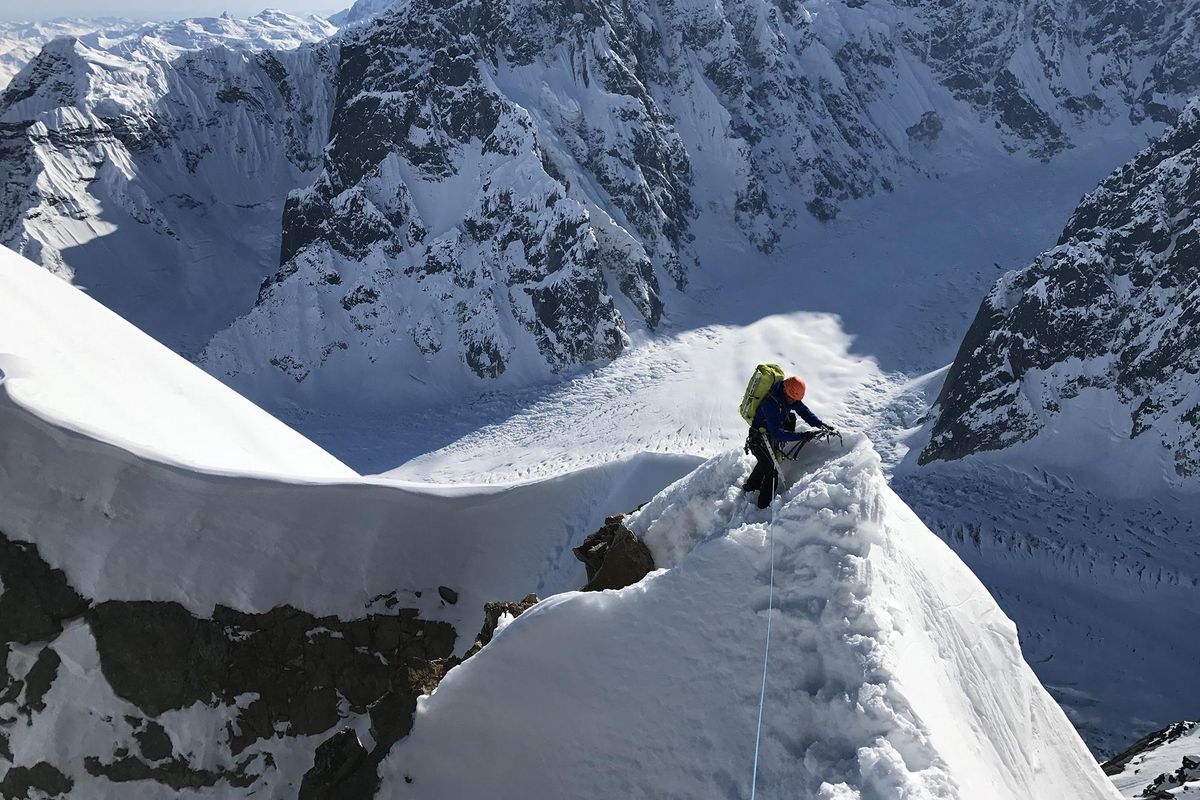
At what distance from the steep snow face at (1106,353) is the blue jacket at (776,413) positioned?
55064 mm

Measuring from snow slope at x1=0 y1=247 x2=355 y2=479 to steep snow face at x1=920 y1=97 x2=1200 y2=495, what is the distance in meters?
52.9

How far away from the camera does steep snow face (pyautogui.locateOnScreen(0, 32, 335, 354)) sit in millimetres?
95438

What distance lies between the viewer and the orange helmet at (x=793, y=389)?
11.1m

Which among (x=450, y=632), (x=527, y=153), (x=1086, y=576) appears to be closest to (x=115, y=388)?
(x=450, y=632)

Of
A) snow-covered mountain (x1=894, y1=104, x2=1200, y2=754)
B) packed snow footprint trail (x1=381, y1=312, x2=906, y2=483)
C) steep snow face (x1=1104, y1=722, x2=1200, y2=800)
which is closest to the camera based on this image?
steep snow face (x1=1104, y1=722, x2=1200, y2=800)

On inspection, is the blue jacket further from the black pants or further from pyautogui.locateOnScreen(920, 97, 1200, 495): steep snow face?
pyautogui.locateOnScreen(920, 97, 1200, 495): steep snow face

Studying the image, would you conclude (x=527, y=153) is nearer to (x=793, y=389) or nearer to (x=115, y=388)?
(x=115, y=388)

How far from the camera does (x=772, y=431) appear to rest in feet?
36.3

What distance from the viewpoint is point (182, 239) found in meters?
104

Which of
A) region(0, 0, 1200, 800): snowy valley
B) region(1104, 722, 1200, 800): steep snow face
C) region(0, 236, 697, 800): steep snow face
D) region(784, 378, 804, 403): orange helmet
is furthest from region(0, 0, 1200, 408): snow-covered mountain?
region(784, 378, 804, 403): orange helmet

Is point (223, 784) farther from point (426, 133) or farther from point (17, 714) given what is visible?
point (426, 133)

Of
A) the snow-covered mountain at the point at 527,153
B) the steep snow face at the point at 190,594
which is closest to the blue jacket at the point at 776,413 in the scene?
the steep snow face at the point at 190,594

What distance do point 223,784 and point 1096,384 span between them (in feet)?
212

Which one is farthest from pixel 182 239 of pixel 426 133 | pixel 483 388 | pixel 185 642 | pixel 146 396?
pixel 185 642
